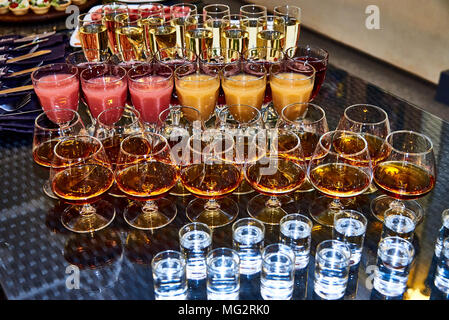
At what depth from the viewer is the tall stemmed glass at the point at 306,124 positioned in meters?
1.53

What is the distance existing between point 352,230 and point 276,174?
242 millimetres

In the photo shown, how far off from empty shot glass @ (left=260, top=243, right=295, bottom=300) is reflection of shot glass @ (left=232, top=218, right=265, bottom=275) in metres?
0.07

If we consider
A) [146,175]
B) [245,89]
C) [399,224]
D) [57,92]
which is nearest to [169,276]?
[146,175]

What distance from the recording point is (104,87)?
66.9 inches

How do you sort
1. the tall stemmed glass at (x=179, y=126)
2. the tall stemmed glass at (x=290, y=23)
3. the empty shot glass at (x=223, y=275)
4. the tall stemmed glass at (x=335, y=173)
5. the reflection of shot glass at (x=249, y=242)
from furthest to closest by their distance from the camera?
1. the tall stemmed glass at (x=290, y=23)
2. the tall stemmed glass at (x=179, y=126)
3. the tall stemmed glass at (x=335, y=173)
4. the reflection of shot glass at (x=249, y=242)
5. the empty shot glass at (x=223, y=275)

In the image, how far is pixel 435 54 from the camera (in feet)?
13.5

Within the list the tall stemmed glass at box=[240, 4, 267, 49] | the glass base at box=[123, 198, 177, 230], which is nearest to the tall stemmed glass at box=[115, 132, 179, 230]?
the glass base at box=[123, 198, 177, 230]

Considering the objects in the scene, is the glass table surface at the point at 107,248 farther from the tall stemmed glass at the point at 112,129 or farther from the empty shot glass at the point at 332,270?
the tall stemmed glass at the point at 112,129

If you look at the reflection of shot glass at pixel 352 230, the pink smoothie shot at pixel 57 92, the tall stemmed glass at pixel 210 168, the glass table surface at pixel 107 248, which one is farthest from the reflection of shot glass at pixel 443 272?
the pink smoothie shot at pixel 57 92

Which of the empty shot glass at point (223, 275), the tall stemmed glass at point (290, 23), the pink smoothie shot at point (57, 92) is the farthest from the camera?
the tall stemmed glass at point (290, 23)

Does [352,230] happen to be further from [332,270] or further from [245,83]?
[245,83]

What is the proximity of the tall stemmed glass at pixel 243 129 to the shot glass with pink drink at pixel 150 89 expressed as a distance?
224 mm

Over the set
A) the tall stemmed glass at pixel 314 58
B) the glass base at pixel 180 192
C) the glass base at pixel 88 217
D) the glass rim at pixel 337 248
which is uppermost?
the tall stemmed glass at pixel 314 58

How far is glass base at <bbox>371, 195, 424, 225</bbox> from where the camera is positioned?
145cm
